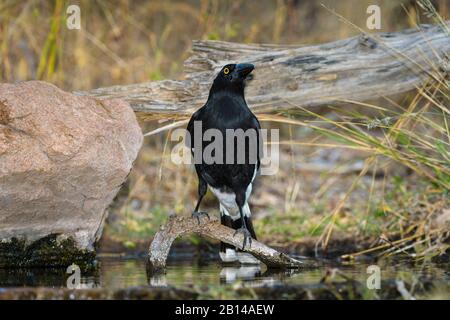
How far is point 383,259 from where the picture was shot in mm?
5402

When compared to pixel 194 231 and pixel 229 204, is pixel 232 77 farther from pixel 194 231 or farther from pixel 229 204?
pixel 194 231

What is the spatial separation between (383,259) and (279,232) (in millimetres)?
1193

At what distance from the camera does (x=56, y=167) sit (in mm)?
4520

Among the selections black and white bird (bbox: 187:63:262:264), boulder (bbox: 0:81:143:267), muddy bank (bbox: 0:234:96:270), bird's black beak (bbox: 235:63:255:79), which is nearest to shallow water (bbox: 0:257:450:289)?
muddy bank (bbox: 0:234:96:270)

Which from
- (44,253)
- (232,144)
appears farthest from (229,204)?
(44,253)

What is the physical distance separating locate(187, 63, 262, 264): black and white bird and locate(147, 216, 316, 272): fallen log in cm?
23

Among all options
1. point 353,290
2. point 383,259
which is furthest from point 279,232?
point 353,290

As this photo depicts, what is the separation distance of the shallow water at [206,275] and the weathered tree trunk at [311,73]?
1.14m

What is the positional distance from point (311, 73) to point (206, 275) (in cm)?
168

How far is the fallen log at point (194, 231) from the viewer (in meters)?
4.45

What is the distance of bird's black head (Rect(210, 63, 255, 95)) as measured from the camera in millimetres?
5031

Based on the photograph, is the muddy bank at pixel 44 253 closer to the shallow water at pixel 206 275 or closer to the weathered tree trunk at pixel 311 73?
the shallow water at pixel 206 275

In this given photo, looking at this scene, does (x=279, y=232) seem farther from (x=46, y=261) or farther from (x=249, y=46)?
(x=46, y=261)
